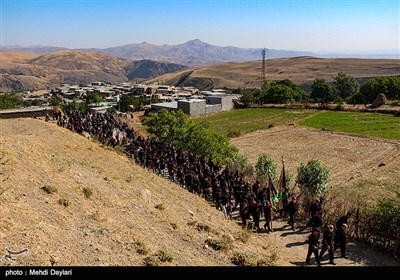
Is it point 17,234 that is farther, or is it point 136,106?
point 136,106

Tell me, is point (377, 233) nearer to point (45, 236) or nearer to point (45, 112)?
point (45, 236)

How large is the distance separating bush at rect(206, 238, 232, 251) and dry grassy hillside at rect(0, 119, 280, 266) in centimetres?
19

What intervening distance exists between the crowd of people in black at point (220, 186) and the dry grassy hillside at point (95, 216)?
0.72 meters

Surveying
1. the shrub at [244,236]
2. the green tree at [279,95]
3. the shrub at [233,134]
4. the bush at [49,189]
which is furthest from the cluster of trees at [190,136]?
the green tree at [279,95]

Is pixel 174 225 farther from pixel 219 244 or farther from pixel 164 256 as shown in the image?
pixel 164 256

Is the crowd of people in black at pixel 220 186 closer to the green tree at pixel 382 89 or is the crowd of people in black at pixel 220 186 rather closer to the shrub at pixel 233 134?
the shrub at pixel 233 134

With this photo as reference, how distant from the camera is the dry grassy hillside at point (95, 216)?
9.17 metres

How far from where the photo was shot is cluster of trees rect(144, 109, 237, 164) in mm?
27125

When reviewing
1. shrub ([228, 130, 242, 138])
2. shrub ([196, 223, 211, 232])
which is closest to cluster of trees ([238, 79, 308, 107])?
shrub ([228, 130, 242, 138])

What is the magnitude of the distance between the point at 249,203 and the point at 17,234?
861cm

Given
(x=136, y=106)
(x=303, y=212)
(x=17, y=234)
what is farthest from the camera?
(x=136, y=106)

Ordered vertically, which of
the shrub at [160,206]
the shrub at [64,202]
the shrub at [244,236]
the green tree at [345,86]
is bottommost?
the shrub at [244,236]

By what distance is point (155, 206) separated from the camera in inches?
577
